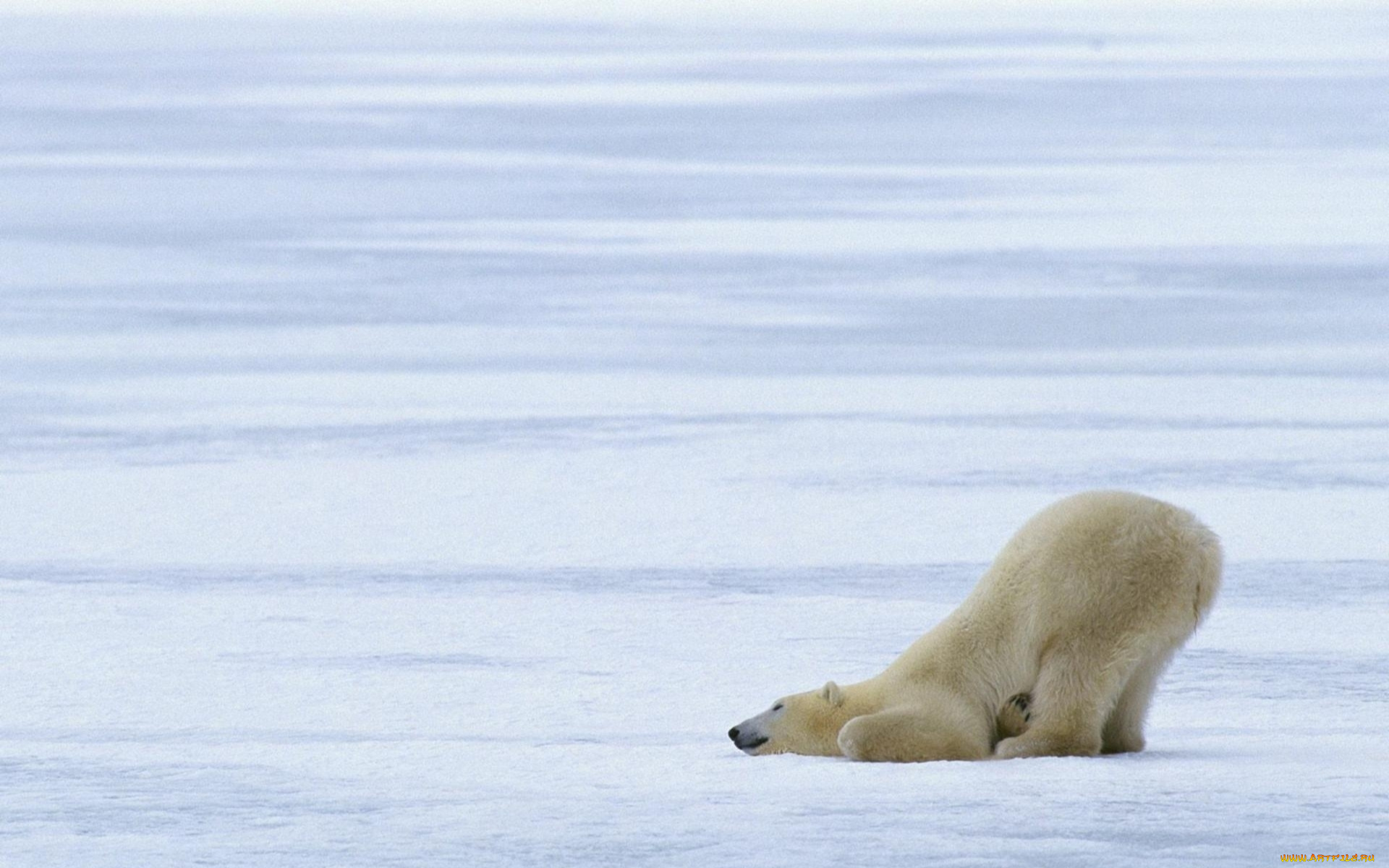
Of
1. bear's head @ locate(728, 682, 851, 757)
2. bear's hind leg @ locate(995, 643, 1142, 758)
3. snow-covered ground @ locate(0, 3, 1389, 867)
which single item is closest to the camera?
snow-covered ground @ locate(0, 3, 1389, 867)

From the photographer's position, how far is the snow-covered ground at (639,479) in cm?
353

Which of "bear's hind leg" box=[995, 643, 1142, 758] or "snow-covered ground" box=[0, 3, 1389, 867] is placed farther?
"bear's hind leg" box=[995, 643, 1142, 758]

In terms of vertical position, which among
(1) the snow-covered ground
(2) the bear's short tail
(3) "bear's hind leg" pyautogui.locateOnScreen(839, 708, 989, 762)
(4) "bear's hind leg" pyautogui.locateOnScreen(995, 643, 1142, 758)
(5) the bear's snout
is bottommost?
(1) the snow-covered ground

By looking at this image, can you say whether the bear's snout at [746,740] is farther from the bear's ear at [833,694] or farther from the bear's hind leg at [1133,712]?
the bear's hind leg at [1133,712]

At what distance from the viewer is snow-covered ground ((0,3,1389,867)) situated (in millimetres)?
3529

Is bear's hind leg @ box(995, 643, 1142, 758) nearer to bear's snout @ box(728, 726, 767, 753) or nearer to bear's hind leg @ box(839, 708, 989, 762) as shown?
bear's hind leg @ box(839, 708, 989, 762)

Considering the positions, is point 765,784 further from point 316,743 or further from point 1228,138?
point 1228,138

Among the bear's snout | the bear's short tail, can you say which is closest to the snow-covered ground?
the bear's snout

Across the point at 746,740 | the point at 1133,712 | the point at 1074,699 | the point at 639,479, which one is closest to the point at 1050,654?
the point at 1074,699

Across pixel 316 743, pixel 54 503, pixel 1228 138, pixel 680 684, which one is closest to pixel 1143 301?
pixel 54 503

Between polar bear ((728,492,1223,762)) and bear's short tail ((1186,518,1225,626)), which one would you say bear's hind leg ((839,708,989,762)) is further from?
bear's short tail ((1186,518,1225,626))

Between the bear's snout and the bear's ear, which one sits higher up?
the bear's ear

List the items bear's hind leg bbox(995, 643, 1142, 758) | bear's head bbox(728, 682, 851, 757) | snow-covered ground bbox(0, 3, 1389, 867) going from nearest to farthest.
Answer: snow-covered ground bbox(0, 3, 1389, 867)
bear's hind leg bbox(995, 643, 1142, 758)
bear's head bbox(728, 682, 851, 757)

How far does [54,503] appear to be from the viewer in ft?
21.3
